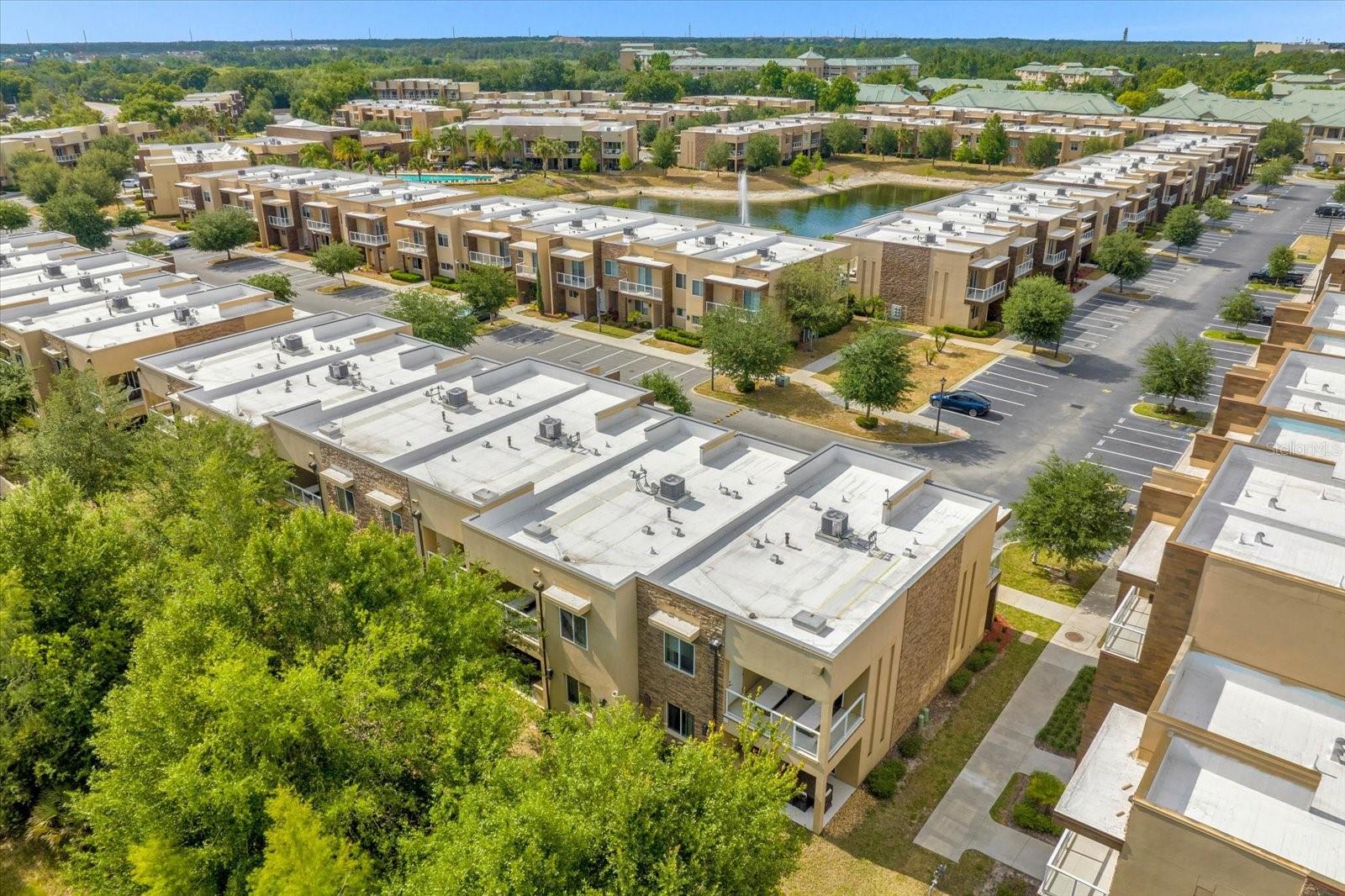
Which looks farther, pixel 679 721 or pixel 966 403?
pixel 966 403

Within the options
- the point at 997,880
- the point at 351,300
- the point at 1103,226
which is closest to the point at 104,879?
the point at 997,880

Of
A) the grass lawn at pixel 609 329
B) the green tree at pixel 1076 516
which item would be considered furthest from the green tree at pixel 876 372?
the grass lawn at pixel 609 329

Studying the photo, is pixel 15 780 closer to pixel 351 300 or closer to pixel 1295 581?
pixel 1295 581

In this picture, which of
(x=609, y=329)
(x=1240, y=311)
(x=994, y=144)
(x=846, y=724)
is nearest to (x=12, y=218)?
(x=609, y=329)

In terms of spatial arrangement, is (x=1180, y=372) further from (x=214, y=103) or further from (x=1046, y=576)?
(x=214, y=103)

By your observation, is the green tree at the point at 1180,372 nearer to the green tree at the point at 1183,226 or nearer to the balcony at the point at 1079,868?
the balcony at the point at 1079,868

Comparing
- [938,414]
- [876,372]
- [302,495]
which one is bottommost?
[938,414]

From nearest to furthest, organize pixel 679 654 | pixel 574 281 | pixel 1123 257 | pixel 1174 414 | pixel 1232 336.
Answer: pixel 679 654
pixel 1174 414
pixel 1232 336
pixel 574 281
pixel 1123 257

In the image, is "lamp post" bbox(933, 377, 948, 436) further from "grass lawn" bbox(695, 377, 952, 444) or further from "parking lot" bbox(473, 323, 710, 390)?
"parking lot" bbox(473, 323, 710, 390)
